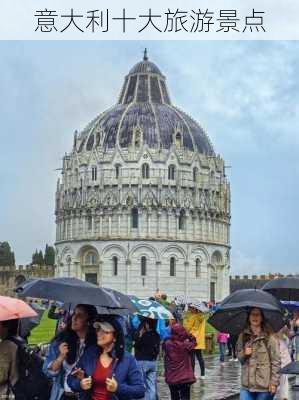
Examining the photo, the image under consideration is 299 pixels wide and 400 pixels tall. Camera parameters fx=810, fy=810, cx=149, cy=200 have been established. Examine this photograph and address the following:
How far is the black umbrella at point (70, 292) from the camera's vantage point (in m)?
7.77

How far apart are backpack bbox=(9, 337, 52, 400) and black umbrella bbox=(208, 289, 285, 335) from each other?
8.36 ft

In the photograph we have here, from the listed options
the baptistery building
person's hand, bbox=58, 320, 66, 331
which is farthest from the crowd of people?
the baptistery building

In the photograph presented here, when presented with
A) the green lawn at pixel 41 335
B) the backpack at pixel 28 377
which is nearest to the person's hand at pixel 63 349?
the backpack at pixel 28 377

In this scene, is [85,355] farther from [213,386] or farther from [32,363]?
[213,386]

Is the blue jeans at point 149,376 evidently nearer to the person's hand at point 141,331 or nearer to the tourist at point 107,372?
the person's hand at point 141,331

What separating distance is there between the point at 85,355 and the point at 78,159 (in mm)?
73610

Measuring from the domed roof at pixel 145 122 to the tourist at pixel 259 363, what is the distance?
228ft

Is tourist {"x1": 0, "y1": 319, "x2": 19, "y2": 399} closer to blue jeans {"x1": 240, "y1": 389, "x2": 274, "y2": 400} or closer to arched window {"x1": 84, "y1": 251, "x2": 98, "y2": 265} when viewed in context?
blue jeans {"x1": 240, "y1": 389, "x2": 274, "y2": 400}

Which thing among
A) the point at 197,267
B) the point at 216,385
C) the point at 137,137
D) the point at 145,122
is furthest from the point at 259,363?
the point at 145,122

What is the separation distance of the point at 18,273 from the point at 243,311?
8308 centimetres

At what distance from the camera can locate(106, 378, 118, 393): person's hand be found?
20.2 feet

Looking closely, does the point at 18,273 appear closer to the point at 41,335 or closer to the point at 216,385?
the point at 41,335

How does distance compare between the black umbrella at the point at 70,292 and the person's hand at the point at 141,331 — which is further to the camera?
the person's hand at the point at 141,331

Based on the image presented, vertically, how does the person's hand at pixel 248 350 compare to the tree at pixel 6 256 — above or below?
below
